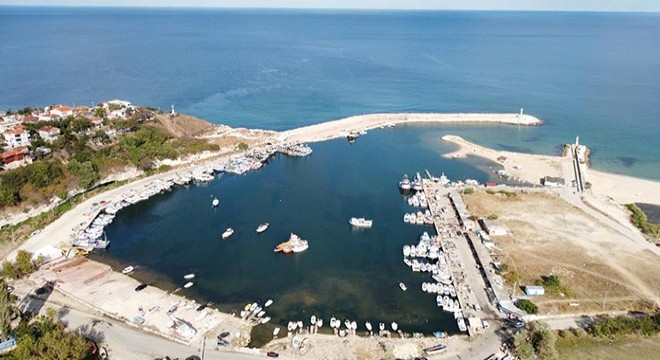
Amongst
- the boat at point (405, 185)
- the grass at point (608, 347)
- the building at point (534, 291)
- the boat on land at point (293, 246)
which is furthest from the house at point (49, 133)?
the grass at point (608, 347)

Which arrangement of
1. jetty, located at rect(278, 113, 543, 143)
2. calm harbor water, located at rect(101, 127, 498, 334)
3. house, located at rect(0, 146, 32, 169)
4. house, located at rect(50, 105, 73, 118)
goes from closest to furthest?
calm harbor water, located at rect(101, 127, 498, 334)
house, located at rect(0, 146, 32, 169)
house, located at rect(50, 105, 73, 118)
jetty, located at rect(278, 113, 543, 143)

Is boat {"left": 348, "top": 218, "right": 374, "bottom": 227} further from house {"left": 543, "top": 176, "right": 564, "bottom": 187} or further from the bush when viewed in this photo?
house {"left": 543, "top": 176, "right": 564, "bottom": 187}

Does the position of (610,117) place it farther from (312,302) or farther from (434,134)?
(312,302)

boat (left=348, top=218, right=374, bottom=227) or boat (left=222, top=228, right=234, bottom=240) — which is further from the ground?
boat (left=348, top=218, right=374, bottom=227)

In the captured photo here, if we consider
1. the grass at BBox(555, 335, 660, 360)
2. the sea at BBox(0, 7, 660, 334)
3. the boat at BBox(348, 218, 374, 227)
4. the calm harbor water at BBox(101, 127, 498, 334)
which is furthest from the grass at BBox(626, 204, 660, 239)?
the boat at BBox(348, 218, 374, 227)

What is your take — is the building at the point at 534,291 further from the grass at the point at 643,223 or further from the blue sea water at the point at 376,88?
the blue sea water at the point at 376,88

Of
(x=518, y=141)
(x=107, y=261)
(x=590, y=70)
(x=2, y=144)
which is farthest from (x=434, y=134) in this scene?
(x=590, y=70)

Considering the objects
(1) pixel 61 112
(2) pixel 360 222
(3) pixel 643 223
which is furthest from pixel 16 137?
(3) pixel 643 223
